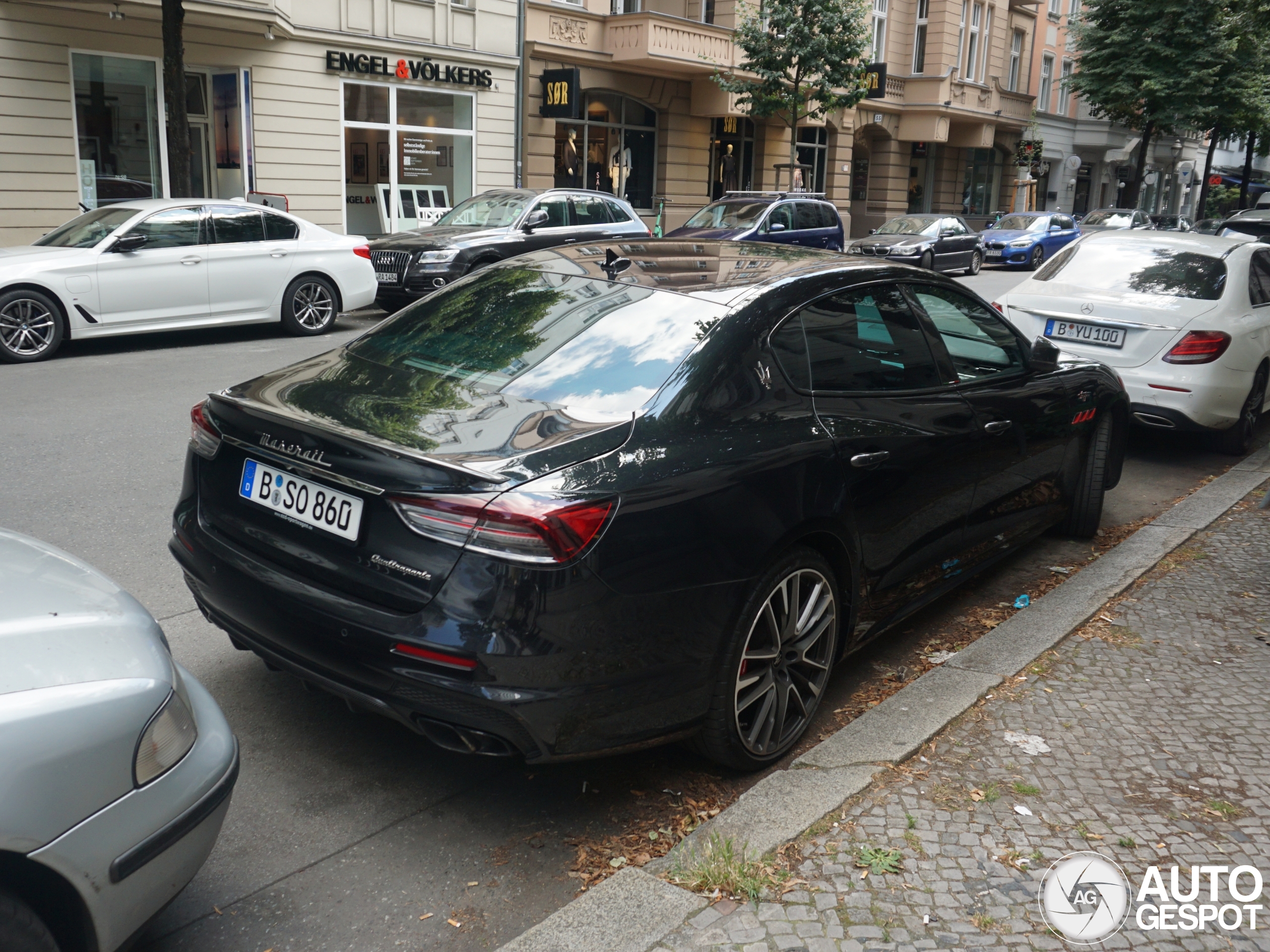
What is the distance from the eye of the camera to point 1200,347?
7.95m

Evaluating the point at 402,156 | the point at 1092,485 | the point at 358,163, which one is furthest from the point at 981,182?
the point at 1092,485

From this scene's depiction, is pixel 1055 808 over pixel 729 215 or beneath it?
beneath

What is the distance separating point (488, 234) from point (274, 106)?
6.86 meters

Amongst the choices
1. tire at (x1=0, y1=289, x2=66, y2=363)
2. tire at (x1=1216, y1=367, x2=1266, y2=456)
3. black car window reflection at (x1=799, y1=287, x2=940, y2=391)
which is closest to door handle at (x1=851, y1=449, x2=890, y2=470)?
black car window reflection at (x1=799, y1=287, x2=940, y2=391)

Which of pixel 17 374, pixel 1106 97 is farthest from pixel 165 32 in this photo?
pixel 1106 97

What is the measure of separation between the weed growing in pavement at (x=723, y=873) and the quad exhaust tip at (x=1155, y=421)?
20.5 ft

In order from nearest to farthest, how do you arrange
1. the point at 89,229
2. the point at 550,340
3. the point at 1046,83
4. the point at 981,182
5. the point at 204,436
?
the point at 204,436
the point at 550,340
the point at 89,229
the point at 981,182
the point at 1046,83

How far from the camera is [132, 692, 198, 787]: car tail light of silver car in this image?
7.36ft

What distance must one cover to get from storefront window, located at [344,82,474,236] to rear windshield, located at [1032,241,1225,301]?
15479 mm

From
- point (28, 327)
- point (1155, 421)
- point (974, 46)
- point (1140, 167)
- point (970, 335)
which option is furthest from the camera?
point (974, 46)

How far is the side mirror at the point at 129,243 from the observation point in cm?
1152

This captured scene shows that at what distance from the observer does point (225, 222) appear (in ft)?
40.6

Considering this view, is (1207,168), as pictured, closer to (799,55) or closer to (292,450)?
(799,55)

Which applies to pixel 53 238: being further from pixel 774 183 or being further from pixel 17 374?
pixel 774 183
